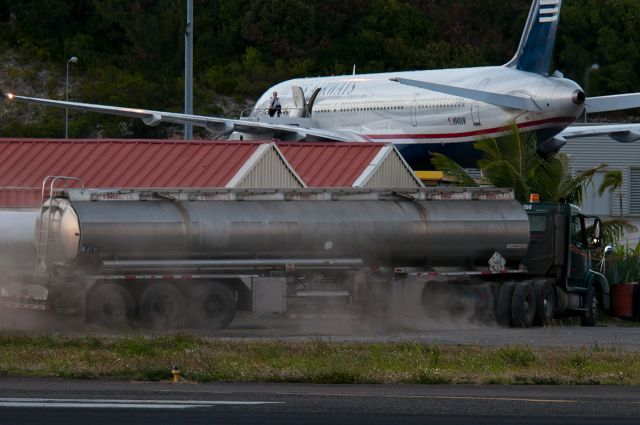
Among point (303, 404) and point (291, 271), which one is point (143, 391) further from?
point (291, 271)

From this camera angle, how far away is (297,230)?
27344 mm

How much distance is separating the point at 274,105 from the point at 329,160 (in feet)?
56.0

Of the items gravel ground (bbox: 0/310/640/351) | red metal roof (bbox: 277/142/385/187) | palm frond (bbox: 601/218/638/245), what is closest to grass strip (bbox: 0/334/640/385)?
gravel ground (bbox: 0/310/640/351)

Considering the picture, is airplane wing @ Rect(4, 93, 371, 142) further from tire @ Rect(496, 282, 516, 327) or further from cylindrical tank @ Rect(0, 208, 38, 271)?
cylindrical tank @ Rect(0, 208, 38, 271)

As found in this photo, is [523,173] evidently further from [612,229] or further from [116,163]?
[116,163]

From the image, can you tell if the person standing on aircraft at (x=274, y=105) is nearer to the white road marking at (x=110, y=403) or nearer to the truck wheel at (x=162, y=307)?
the truck wheel at (x=162, y=307)

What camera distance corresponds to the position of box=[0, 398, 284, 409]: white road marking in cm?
1335

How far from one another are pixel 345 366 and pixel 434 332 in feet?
32.3

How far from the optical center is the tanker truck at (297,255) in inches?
1000

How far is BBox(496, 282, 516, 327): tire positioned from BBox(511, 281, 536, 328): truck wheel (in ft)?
0.35

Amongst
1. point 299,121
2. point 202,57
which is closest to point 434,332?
point 299,121

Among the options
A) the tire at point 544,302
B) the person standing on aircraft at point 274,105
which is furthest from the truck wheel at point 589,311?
the person standing on aircraft at point 274,105

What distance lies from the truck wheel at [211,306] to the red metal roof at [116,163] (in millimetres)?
7568

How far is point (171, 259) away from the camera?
2617cm
